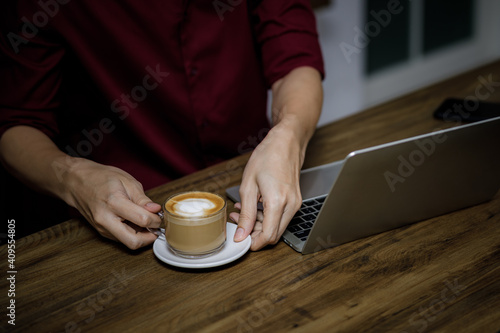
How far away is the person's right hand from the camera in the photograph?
0.96 m

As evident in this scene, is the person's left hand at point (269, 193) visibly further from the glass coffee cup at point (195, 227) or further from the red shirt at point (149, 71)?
the red shirt at point (149, 71)

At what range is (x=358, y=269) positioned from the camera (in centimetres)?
90

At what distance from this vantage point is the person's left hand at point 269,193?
37.7 inches

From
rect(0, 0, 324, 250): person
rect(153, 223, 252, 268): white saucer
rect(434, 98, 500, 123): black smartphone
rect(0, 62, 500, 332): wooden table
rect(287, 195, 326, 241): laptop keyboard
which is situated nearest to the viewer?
rect(0, 62, 500, 332): wooden table

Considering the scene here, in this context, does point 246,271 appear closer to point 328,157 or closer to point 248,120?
point 328,157

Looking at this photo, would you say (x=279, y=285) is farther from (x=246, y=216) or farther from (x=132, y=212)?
(x=132, y=212)

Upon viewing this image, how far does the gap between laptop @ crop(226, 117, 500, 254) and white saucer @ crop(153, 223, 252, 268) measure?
9cm

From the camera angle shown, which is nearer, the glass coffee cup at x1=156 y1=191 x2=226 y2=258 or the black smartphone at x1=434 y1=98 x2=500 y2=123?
the glass coffee cup at x1=156 y1=191 x2=226 y2=258

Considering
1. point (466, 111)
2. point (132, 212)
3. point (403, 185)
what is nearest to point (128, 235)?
point (132, 212)

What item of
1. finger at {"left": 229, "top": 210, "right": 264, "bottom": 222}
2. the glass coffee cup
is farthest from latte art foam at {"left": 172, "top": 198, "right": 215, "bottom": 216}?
finger at {"left": 229, "top": 210, "right": 264, "bottom": 222}

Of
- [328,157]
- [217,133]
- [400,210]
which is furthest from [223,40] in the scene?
[400,210]

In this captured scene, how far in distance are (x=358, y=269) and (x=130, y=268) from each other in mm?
383

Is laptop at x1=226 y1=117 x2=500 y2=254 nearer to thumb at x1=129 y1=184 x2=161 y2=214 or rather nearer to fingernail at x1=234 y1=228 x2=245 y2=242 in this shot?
fingernail at x1=234 y1=228 x2=245 y2=242

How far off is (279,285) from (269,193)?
18 centimetres
